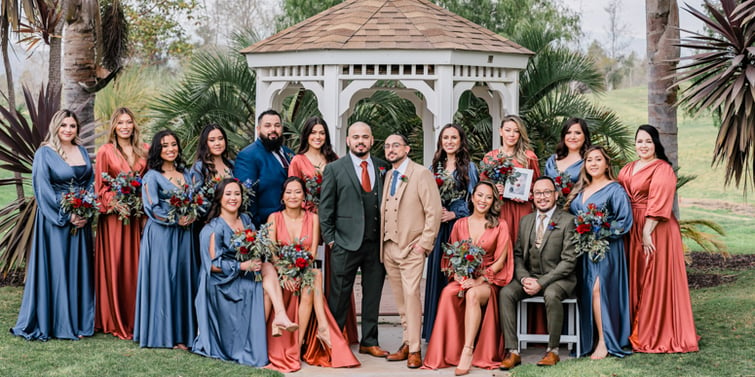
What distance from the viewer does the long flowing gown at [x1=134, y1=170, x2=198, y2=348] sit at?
782 cm

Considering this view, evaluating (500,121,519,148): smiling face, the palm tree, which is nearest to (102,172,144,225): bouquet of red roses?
(500,121,519,148): smiling face

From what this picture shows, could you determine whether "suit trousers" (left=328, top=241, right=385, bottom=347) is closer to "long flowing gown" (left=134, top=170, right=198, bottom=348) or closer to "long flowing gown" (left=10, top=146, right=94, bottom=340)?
"long flowing gown" (left=134, top=170, right=198, bottom=348)

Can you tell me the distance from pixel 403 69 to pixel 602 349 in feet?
13.2

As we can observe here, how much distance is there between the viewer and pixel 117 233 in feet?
27.0

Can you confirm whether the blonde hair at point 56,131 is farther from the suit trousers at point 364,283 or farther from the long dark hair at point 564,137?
the long dark hair at point 564,137

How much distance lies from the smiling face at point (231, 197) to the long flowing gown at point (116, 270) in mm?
1097

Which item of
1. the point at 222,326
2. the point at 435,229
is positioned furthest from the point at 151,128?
the point at 435,229

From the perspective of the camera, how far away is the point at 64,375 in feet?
22.7

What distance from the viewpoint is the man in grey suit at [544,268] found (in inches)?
297

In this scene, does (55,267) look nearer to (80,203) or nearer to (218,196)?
(80,203)

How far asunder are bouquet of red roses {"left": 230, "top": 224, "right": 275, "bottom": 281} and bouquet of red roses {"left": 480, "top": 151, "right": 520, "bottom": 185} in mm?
2084

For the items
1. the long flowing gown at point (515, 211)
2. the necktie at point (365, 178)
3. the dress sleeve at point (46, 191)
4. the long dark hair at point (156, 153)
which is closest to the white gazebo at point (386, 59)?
the long flowing gown at point (515, 211)

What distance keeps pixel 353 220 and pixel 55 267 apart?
286 cm

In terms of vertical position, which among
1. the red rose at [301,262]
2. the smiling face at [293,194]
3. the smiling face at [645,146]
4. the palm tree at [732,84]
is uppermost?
the palm tree at [732,84]
